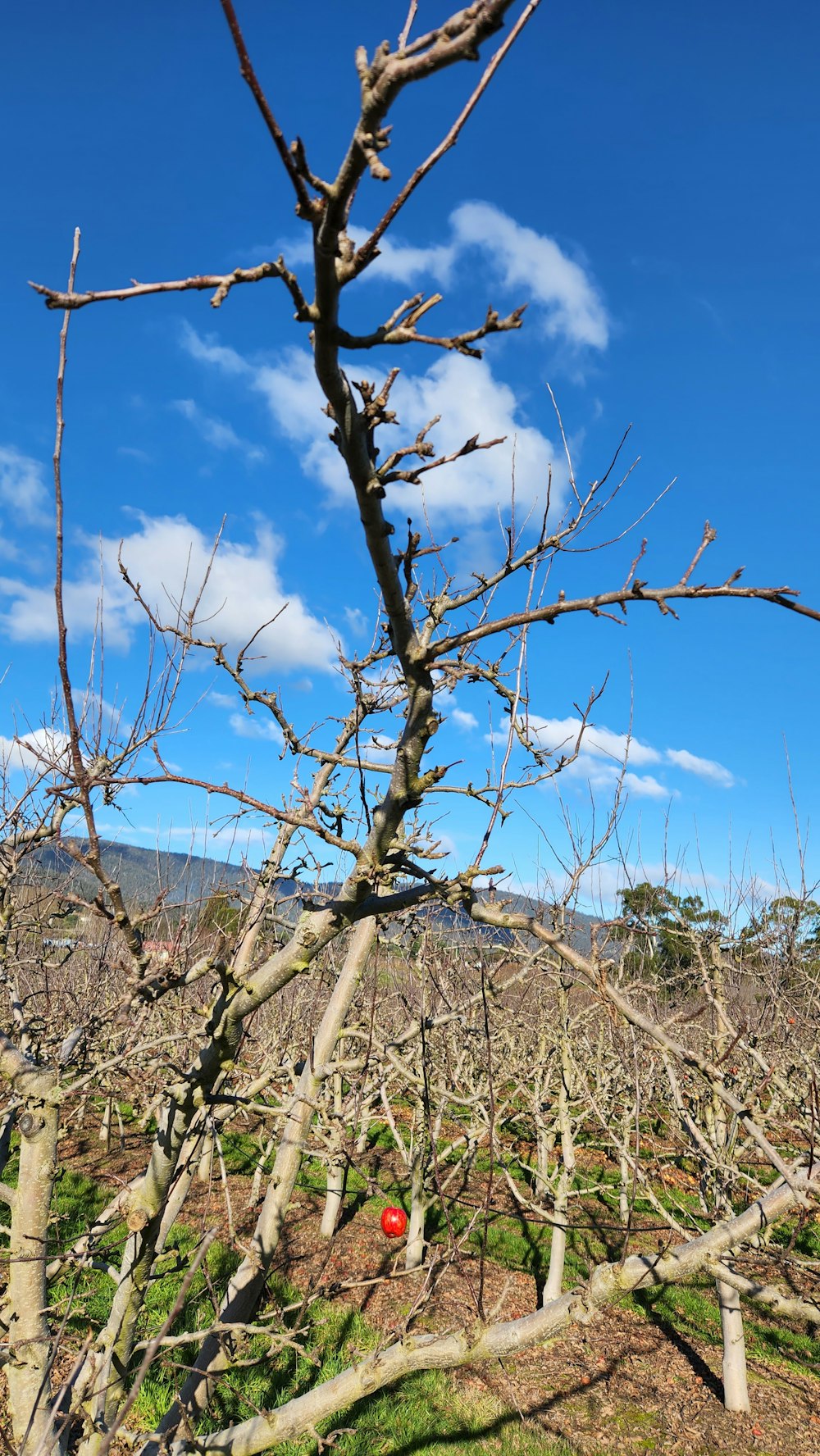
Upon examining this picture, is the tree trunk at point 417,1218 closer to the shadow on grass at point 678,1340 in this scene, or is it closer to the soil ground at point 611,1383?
the soil ground at point 611,1383

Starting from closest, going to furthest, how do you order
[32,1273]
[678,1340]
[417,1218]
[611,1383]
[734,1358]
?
[32,1273], [734,1358], [611,1383], [678,1340], [417,1218]

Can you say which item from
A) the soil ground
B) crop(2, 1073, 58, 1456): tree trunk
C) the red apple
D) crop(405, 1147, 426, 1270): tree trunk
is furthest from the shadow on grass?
crop(2, 1073, 58, 1456): tree trunk

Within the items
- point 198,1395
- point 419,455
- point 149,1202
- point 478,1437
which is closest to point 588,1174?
point 478,1437

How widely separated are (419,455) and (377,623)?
4721 millimetres

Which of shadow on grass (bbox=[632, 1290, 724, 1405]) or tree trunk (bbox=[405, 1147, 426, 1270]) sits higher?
tree trunk (bbox=[405, 1147, 426, 1270])

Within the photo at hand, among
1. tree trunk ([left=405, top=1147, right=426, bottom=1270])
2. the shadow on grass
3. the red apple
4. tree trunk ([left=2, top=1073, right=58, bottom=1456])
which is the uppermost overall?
tree trunk ([left=2, top=1073, right=58, bottom=1456])

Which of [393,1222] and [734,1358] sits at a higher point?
[393,1222]

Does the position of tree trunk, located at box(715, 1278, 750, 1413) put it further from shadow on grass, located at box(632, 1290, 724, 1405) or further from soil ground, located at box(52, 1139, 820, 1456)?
shadow on grass, located at box(632, 1290, 724, 1405)

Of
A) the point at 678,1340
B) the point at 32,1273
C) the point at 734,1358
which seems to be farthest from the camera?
the point at 678,1340

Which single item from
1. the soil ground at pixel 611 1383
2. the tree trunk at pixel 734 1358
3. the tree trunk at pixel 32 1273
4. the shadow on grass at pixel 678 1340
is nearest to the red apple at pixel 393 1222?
the soil ground at pixel 611 1383

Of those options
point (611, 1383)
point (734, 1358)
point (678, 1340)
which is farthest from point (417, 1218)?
point (734, 1358)

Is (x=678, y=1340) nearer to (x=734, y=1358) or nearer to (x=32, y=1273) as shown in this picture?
(x=734, y=1358)

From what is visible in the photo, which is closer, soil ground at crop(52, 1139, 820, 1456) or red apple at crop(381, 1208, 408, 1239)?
soil ground at crop(52, 1139, 820, 1456)

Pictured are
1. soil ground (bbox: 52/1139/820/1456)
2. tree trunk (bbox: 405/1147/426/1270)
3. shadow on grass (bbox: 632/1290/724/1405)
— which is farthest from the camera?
tree trunk (bbox: 405/1147/426/1270)
